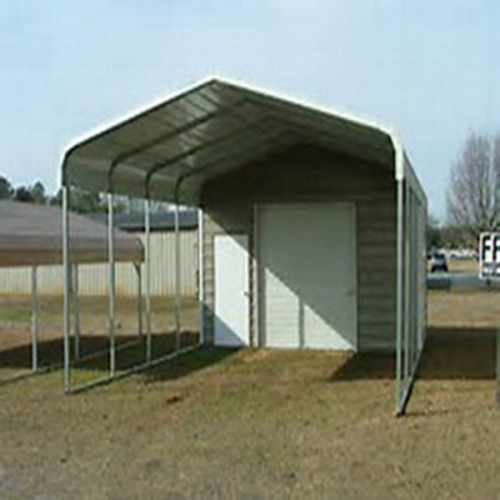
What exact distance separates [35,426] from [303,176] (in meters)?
7.31

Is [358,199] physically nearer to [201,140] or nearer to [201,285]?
[201,285]

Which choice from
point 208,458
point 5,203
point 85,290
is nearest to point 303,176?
point 5,203

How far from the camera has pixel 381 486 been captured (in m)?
6.25

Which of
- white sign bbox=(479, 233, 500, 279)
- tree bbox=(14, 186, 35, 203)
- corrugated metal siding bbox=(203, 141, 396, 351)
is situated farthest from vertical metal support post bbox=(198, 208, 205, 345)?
tree bbox=(14, 186, 35, 203)

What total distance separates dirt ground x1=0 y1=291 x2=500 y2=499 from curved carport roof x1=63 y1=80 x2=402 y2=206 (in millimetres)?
2612

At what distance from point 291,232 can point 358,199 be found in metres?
1.29

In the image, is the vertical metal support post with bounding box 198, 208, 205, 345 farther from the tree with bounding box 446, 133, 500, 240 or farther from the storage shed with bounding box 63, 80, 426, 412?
A: the tree with bounding box 446, 133, 500, 240

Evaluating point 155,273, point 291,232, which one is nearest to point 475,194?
point 155,273

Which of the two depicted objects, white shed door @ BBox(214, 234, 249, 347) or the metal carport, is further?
white shed door @ BBox(214, 234, 249, 347)

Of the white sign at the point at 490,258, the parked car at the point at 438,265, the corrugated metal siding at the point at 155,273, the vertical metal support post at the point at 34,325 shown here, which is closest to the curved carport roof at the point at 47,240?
the vertical metal support post at the point at 34,325

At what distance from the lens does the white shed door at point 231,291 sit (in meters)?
15.0

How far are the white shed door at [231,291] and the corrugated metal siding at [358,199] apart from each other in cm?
16

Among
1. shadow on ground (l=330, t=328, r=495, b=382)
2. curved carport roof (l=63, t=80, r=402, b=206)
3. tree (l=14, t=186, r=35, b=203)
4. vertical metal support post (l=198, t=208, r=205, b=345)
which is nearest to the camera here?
curved carport roof (l=63, t=80, r=402, b=206)

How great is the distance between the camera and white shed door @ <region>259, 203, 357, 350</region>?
567 inches
